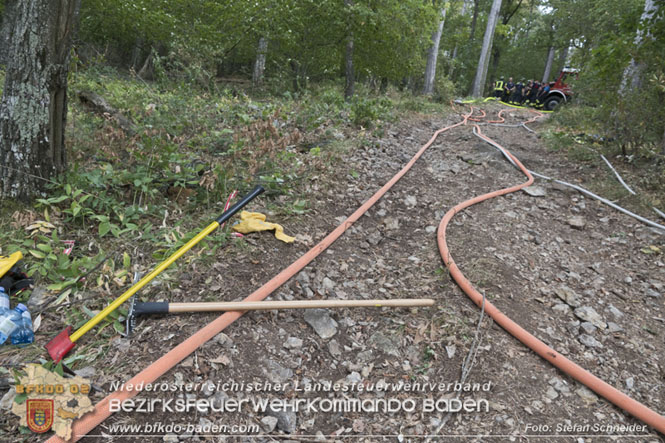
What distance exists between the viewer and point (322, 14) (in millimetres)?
6945

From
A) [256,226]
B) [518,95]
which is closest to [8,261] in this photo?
[256,226]

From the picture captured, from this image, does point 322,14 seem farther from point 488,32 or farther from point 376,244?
point 488,32

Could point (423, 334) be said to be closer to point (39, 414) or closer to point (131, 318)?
point (131, 318)

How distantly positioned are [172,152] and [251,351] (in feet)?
6.21

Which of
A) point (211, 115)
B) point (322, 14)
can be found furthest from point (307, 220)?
point (322, 14)

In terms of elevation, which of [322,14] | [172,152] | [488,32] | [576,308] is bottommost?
[576,308]

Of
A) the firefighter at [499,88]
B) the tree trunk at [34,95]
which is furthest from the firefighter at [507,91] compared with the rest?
the tree trunk at [34,95]

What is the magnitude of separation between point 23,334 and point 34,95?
1.58 metres

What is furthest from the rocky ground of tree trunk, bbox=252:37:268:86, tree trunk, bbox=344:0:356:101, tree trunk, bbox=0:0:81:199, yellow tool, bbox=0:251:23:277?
tree trunk, bbox=252:37:268:86

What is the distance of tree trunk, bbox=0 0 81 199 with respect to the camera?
2.07 m

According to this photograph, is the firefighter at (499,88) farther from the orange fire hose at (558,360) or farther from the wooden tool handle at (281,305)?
the wooden tool handle at (281,305)

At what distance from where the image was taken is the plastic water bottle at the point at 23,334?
156 cm

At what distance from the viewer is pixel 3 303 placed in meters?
1.60

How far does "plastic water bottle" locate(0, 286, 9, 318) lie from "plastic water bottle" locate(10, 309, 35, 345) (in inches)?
3.0
